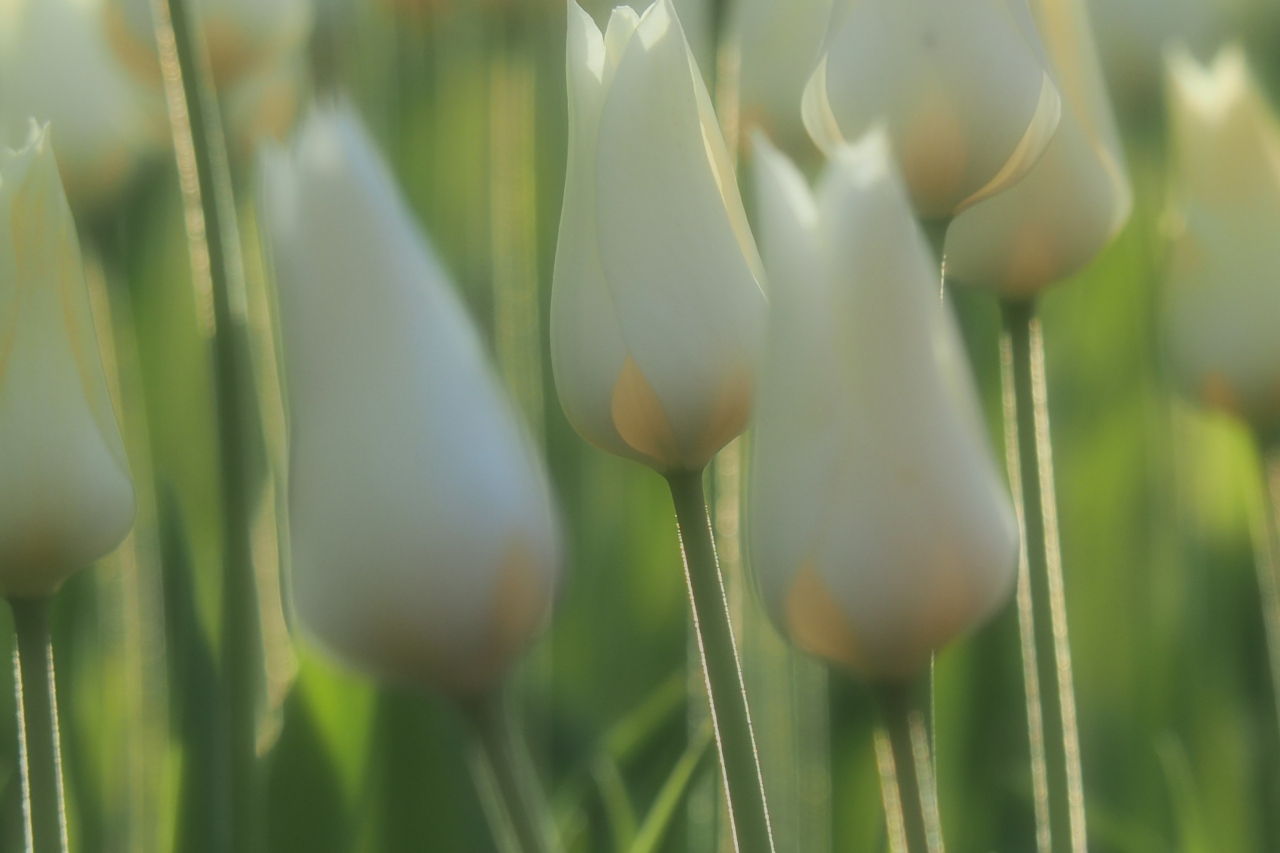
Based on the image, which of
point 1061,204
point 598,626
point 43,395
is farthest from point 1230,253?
point 598,626

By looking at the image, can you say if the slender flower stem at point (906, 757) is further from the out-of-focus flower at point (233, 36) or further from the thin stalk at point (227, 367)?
the out-of-focus flower at point (233, 36)

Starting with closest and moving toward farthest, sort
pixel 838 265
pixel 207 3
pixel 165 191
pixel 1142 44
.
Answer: pixel 838 265 → pixel 207 3 → pixel 1142 44 → pixel 165 191

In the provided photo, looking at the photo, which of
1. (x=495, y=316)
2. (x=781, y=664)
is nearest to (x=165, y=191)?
(x=495, y=316)

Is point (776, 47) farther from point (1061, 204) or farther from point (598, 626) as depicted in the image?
point (598, 626)

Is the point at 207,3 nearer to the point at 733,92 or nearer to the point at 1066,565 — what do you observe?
the point at 733,92

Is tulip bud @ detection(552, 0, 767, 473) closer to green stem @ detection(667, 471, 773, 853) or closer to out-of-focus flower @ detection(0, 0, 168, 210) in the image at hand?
green stem @ detection(667, 471, 773, 853)
